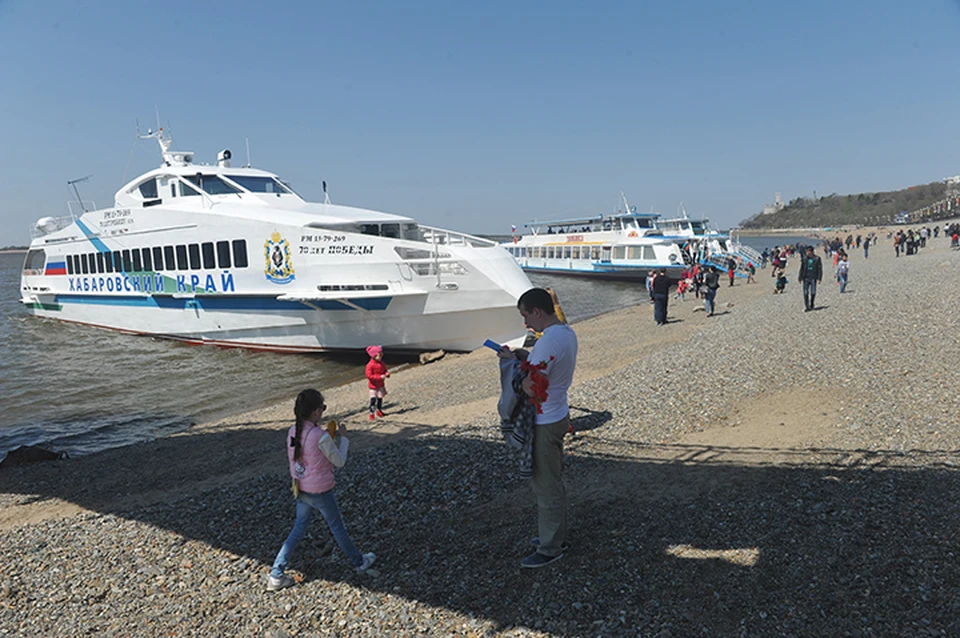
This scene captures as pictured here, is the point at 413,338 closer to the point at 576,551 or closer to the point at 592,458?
the point at 592,458

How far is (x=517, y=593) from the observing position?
4137 millimetres

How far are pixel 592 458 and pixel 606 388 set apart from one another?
3.32 metres

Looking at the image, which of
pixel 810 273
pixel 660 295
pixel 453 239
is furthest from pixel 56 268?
pixel 810 273

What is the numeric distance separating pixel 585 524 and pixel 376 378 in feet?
19.9

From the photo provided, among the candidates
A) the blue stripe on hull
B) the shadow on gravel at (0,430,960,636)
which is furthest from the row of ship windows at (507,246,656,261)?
the shadow on gravel at (0,430,960,636)

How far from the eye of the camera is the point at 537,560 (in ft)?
14.4

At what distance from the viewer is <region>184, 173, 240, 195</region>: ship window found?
768 inches

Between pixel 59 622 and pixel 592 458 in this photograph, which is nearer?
pixel 59 622

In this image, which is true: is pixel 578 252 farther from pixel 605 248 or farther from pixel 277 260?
pixel 277 260

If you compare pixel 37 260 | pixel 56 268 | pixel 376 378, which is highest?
pixel 37 260

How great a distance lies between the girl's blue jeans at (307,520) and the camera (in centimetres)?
448

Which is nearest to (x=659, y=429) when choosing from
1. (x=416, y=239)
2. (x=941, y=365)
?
(x=941, y=365)

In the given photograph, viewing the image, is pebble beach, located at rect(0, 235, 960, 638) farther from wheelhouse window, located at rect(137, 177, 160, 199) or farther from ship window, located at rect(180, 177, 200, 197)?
wheelhouse window, located at rect(137, 177, 160, 199)

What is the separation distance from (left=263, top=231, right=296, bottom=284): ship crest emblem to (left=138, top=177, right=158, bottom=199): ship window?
259 inches
